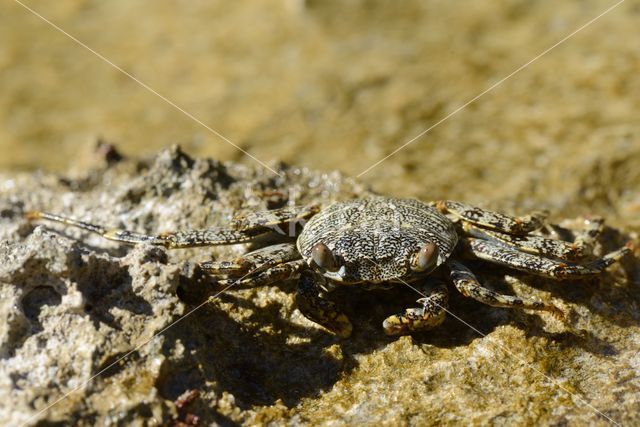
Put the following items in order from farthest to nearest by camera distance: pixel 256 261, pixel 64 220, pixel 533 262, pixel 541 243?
1. pixel 64 220
2. pixel 541 243
3. pixel 256 261
4. pixel 533 262

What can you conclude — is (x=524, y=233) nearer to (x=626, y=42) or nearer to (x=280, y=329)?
(x=280, y=329)

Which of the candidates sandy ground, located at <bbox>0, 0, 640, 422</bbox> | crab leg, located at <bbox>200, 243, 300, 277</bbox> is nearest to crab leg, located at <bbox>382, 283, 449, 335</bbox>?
crab leg, located at <bbox>200, 243, 300, 277</bbox>

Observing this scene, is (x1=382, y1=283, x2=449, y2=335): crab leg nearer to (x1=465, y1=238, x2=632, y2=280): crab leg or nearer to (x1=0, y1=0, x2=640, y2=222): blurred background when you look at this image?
(x1=465, y1=238, x2=632, y2=280): crab leg

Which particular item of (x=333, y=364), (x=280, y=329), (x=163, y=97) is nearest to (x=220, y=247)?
(x=280, y=329)

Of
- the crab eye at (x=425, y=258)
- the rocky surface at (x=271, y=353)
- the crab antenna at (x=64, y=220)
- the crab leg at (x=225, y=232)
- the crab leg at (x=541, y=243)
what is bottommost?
the rocky surface at (x=271, y=353)

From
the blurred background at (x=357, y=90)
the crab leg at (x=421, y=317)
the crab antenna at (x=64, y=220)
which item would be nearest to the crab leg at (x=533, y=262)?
the crab leg at (x=421, y=317)

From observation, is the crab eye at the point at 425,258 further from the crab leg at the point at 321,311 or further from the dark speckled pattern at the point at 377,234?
the crab leg at the point at 321,311

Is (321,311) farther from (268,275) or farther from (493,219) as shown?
(493,219)

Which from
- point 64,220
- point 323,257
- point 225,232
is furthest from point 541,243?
point 64,220
